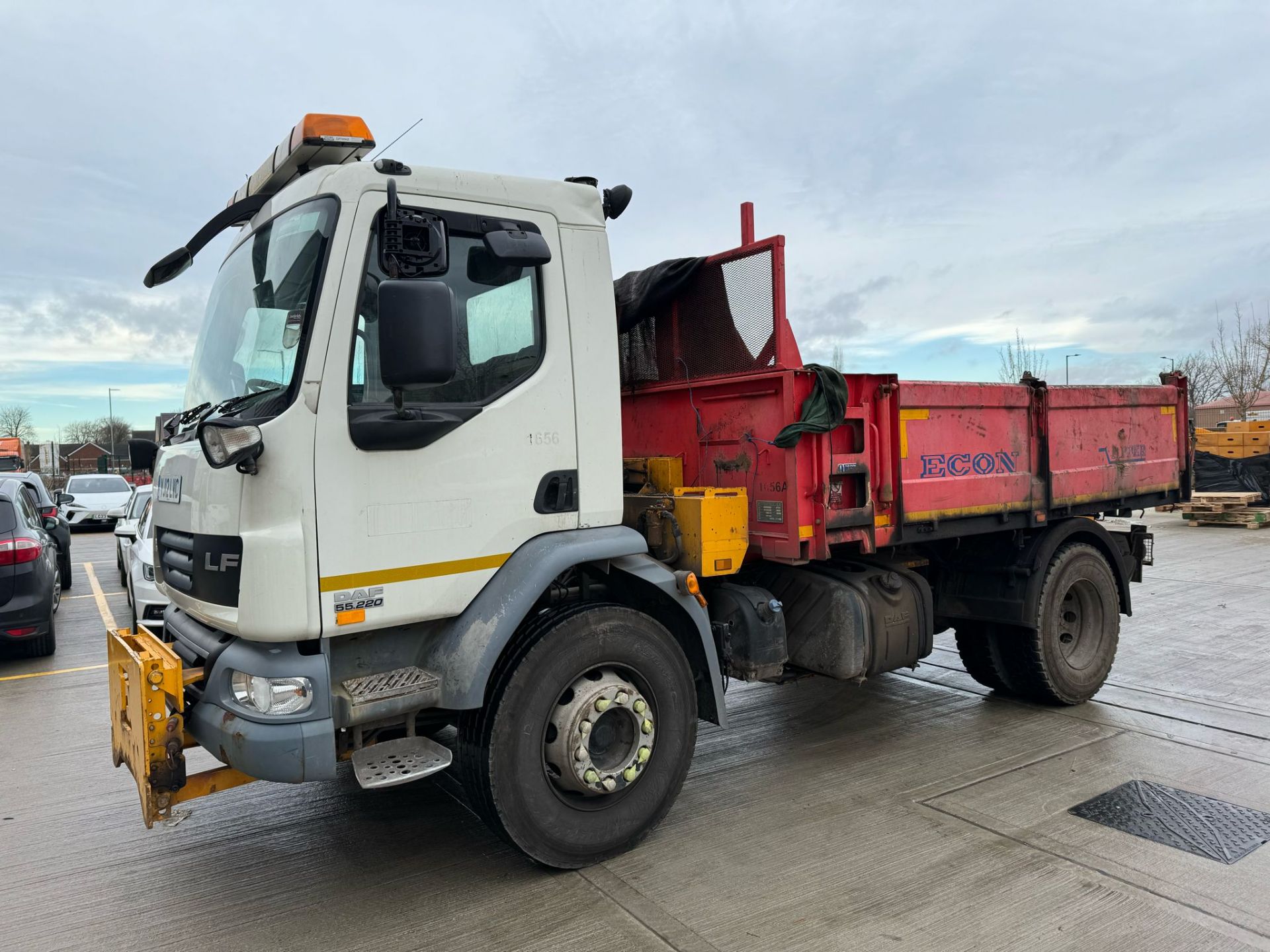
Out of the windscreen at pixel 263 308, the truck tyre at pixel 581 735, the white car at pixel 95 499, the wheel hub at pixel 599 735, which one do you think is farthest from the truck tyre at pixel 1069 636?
the white car at pixel 95 499

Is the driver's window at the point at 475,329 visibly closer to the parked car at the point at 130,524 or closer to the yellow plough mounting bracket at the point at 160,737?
the yellow plough mounting bracket at the point at 160,737

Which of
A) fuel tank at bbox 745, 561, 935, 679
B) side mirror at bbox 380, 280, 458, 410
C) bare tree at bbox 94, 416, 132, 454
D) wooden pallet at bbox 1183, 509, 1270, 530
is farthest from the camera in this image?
bare tree at bbox 94, 416, 132, 454

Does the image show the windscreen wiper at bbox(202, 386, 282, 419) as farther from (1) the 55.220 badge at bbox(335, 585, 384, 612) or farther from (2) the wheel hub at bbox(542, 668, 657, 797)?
(2) the wheel hub at bbox(542, 668, 657, 797)

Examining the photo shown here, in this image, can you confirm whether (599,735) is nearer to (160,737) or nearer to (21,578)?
(160,737)

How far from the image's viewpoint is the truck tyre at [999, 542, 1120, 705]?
5.92 meters

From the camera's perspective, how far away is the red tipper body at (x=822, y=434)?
15.0ft

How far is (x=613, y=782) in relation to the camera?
3.79 m

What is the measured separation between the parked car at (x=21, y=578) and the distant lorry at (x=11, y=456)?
7983 mm

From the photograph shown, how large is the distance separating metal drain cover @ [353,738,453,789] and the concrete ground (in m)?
0.62

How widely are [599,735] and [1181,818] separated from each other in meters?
2.87

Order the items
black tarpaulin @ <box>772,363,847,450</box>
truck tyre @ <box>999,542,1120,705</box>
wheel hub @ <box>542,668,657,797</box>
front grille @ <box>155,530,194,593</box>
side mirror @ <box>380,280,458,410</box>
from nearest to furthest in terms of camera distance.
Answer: side mirror @ <box>380,280,458,410</box>, front grille @ <box>155,530,194,593</box>, wheel hub @ <box>542,668,657,797</box>, black tarpaulin @ <box>772,363,847,450</box>, truck tyre @ <box>999,542,1120,705</box>

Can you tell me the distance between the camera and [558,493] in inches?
149

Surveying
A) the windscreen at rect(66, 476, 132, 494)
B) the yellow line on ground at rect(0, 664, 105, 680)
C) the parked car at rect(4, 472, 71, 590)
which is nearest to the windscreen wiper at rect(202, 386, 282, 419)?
the yellow line on ground at rect(0, 664, 105, 680)

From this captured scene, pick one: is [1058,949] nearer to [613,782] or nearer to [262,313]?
[613,782]
